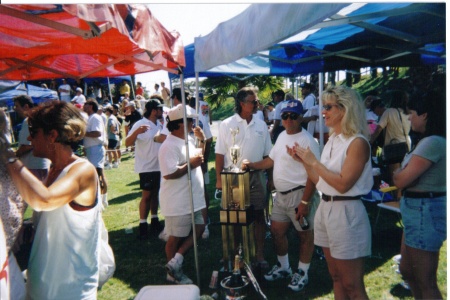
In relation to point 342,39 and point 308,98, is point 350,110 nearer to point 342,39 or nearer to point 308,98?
point 342,39

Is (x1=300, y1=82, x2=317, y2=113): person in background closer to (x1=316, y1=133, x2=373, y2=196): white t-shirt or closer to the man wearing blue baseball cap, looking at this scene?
the man wearing blue baseball cap

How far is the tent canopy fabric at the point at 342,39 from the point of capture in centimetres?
240

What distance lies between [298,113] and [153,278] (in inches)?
88.0

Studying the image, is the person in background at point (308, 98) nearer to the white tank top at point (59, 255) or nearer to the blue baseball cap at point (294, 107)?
the blue baseball cap at point (294, 107)

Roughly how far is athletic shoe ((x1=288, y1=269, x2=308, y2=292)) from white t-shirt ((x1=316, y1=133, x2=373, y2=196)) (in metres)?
1.30

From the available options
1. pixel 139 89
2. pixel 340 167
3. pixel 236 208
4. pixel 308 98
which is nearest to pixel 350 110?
pixel 340 167

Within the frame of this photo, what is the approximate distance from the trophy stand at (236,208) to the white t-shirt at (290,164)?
34cm

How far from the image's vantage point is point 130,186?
7902 mm

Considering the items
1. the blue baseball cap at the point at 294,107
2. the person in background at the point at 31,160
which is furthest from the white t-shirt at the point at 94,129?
the blue baseball cap at the point at 294,107

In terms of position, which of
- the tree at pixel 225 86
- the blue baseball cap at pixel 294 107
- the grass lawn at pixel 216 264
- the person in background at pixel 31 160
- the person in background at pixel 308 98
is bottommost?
the grass lawn at pixel 216 264

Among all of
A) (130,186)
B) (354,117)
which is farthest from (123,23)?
(130,186)

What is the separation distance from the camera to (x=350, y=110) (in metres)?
2.26

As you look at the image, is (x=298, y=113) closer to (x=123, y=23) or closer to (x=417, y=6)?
(x=417, y=6)

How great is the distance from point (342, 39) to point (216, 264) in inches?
115
